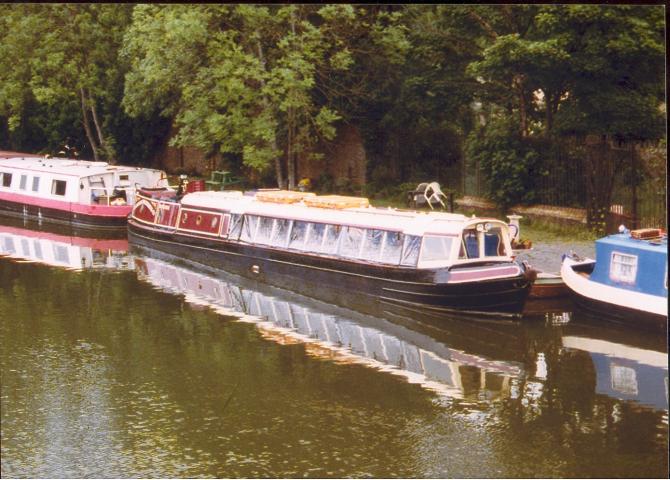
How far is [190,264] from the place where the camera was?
24094 mm

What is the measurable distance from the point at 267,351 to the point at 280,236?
5.16m

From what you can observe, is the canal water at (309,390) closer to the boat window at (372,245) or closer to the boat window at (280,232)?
the boat window at (372,245)

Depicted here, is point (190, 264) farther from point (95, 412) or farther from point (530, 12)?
point (95, 412)

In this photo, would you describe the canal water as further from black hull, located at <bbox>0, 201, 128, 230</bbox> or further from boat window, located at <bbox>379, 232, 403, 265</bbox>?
black hull, located at <bbox>0, 201, 128, 230</bbox>

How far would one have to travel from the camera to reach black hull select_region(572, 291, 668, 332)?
1725 centimetres

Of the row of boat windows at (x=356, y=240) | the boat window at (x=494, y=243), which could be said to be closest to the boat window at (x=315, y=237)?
the row of boat windows at (x=356, y=240)

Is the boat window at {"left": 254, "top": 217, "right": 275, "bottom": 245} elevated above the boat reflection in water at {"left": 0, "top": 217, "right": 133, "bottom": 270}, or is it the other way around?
the boat window at {"left": 254, "top": 217, "right": 275, "bottom": 245}

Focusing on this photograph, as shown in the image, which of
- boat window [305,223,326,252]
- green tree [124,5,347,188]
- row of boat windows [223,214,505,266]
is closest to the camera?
row of boat windows [223,214,505,266]

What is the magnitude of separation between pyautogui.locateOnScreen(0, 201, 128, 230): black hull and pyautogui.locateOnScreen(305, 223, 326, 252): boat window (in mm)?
8310

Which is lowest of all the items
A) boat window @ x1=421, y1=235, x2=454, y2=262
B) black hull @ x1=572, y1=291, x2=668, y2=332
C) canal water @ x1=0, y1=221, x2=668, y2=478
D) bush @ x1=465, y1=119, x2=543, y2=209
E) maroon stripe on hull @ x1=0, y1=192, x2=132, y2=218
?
canal water @ x1=0, y1=221, x2=668, y2=478

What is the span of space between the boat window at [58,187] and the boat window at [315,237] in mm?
10047

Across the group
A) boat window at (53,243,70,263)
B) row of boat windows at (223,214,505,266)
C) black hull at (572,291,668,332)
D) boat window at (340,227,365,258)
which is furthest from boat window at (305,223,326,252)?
boat window at (53,243,70,263)

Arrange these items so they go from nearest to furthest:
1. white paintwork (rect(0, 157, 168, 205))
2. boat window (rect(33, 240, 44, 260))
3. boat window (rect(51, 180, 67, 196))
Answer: boat window (rect(33, 240, 44, 260)) → white paintwork (rect(0, 157, 168, 205)) → boat window (rect(51, 180, 67, 196))

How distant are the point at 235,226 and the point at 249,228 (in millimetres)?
452
